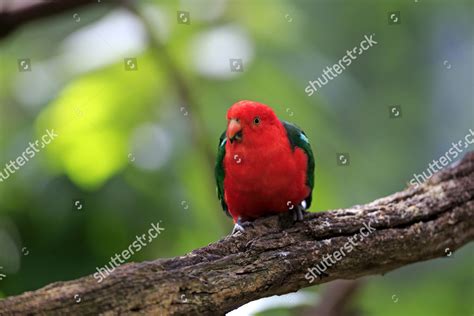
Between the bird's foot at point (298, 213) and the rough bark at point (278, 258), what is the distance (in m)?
0.06

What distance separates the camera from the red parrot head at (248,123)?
459 centimetres

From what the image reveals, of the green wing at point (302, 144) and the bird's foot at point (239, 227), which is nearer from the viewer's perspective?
the bird's foot at point (239, 227)

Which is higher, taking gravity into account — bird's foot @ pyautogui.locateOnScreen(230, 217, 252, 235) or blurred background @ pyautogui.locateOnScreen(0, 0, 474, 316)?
blurred background @ pyautogui.locateOnScreen(0, 0, 474, 316)

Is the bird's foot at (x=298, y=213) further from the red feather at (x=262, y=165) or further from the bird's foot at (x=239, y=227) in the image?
the bird's foot at (x=239, y=227)

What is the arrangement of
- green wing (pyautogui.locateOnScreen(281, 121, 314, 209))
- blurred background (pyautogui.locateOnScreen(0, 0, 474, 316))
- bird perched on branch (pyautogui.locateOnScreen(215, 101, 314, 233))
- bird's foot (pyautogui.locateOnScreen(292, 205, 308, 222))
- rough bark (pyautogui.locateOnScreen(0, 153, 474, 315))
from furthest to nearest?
1. blurred background (pyautogui.locateOnScreen(0, 0, 474, 316))
2. green wing (pyautogui.locateOnScreen(281, 121, 314, 209))
3. bird perched on branch (pyautogui.locateOnScreen(215, 101, 314, 233))
4. bird's foot (pyautogui.locateOnScreen(292, 205, 308, 222))
5. rough bark (pyautogui.locateOnScreen(0, 153, 474, 315))

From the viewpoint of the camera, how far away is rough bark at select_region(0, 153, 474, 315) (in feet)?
10.0

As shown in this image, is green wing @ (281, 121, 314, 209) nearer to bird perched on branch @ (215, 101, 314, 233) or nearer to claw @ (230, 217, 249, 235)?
bird perched on branch @ (215, 101, 314, 233)

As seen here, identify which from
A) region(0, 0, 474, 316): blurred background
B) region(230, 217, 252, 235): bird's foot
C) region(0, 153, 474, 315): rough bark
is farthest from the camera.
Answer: region(0, 0, 474, 316): blurred background

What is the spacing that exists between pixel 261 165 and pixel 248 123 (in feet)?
1.04

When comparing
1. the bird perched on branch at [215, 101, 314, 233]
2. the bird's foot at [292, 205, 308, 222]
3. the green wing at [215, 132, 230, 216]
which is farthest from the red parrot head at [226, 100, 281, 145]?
the bird's foot at [292, 205, 308, 222]

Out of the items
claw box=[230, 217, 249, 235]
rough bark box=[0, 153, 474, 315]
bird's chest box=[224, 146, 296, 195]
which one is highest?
bird's chest box=[224, 146, 296, 195]

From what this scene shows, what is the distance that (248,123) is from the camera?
15.2 ft

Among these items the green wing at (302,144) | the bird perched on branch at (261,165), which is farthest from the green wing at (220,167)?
the green wing at (302,144)

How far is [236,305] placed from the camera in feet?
11.7
